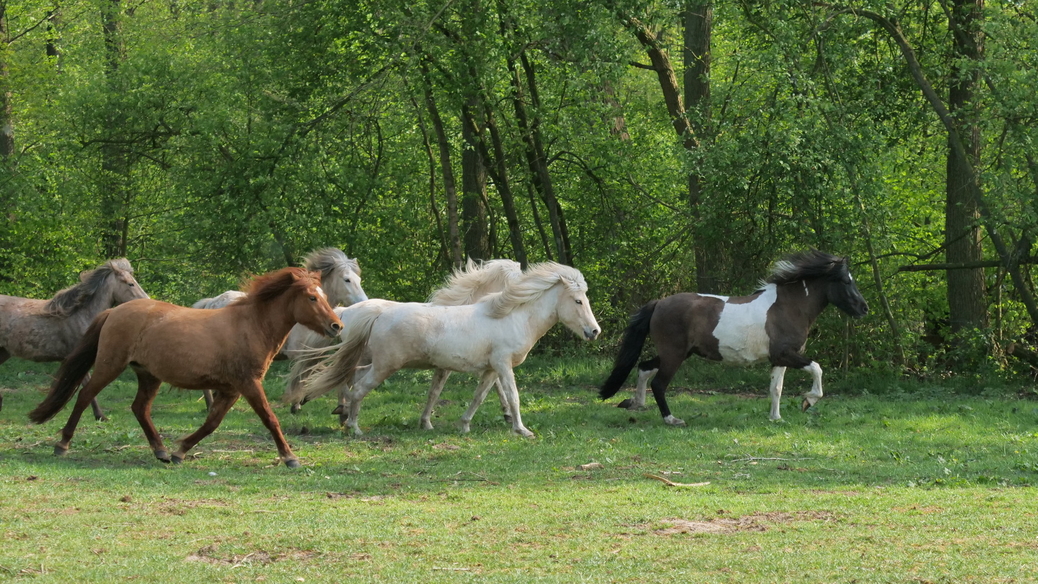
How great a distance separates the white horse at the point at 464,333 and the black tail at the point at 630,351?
1.62 meters

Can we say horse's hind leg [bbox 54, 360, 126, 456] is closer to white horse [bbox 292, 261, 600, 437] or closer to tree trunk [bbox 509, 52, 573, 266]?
white horse [bbox 292, 261, 600, 437]

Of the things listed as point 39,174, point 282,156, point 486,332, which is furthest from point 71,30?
point 486,332

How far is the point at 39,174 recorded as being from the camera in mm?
23219

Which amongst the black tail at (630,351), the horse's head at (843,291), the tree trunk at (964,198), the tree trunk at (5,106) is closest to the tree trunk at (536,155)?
the black tail at (630,351)

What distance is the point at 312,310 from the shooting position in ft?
32.8

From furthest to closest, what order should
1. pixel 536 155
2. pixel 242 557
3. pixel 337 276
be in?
1. pixel 536 155
2. pixel 337 276
3. pixel 242 557

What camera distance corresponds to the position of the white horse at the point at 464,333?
11992 millimetres

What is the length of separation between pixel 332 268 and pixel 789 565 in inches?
364

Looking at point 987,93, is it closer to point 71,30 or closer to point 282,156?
point 282,156

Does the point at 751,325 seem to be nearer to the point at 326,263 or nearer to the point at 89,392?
the point at 326,263

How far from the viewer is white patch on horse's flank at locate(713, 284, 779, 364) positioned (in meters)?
13.4

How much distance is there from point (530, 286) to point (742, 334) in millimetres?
2808

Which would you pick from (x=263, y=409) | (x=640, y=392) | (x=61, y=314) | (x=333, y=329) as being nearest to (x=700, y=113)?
(x=640, y=392)

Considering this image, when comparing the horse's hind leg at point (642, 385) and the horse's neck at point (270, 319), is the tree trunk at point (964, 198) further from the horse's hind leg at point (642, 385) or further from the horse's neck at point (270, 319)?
the horse's neck at point (270, 319)
